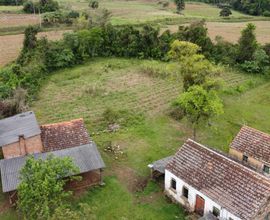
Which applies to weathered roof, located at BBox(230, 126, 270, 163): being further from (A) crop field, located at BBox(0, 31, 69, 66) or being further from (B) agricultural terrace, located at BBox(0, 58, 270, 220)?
(A) crop field, located at BBox(0, 31, 69, 66)

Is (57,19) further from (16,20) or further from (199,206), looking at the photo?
(199,206)

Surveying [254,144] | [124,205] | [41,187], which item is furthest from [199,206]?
[41,187]

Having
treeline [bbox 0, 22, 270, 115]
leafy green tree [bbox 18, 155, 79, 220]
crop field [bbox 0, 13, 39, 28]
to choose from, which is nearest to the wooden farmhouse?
leafy green tree [bbox 18, 155, 79, 220]

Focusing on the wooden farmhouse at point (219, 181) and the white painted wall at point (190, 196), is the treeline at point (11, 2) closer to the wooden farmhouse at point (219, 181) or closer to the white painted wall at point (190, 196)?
the wooden farmhouse at point (219, 181)

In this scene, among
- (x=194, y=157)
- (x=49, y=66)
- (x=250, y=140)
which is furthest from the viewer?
(x=49, y=66)

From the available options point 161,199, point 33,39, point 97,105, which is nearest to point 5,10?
point 33,39

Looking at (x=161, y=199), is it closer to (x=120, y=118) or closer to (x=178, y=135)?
(x=178, y=135)

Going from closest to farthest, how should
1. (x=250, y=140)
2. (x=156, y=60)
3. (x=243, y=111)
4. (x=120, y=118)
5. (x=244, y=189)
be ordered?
(x=244, y=189) < (x=250, y=140) < (x=120, y=118) < (x=243, y=111) < (x=156, y=60)

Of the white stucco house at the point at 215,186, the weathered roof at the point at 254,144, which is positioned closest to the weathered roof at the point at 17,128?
the white stucco house at the point at 215,186
